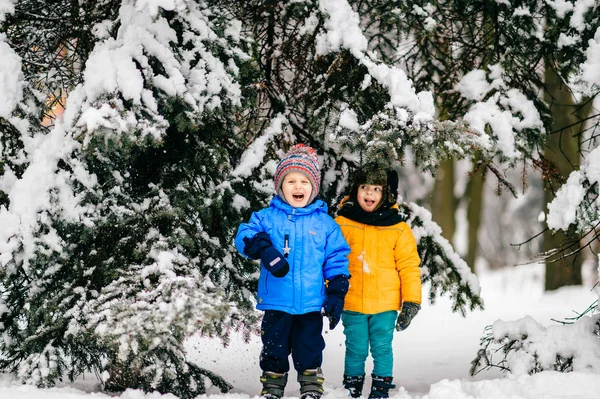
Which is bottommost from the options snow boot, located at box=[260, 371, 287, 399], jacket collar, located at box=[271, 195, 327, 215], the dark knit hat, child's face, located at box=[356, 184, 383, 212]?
snow boot, located at box=[260, 371, 287, 399]

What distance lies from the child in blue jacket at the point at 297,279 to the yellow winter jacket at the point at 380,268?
13.9 inches

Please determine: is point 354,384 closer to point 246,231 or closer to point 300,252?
point 300,252

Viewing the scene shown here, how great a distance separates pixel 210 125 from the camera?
15.2 feet

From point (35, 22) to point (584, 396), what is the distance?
5.25 meters

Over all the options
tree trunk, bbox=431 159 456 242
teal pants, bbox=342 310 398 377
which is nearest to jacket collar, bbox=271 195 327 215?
teal pants, bbox=342 310 398 377

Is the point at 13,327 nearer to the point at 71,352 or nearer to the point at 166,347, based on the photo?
the point at 71,352

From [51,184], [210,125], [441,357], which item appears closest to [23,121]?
[51,184]

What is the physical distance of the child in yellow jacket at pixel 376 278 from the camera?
4457 millimetres

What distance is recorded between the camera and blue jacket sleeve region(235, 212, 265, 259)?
400cm

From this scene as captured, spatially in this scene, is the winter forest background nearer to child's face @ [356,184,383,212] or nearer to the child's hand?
child's face @ [356,184,383,212]

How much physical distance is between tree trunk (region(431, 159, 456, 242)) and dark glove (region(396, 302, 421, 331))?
10.4 m

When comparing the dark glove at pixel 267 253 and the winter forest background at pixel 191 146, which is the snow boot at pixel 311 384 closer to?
the winter forest background at pixel 191 146

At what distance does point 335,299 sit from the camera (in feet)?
12.9

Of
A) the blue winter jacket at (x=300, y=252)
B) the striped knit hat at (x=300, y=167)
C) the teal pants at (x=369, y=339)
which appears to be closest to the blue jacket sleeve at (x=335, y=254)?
the blue winter jacket at (x=300, y=252)
